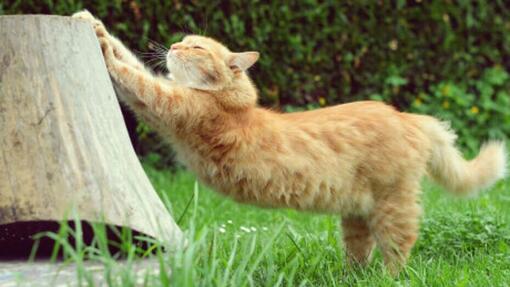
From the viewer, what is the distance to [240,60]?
4312 millimetres

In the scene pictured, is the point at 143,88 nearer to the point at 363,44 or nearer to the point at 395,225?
the point at 395,225

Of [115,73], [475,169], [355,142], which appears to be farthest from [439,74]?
[115,73]

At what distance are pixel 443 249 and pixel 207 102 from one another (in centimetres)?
159

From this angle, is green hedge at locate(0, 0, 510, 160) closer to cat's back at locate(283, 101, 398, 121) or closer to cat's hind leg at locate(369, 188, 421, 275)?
cat's back at locate(283, 101, 398, 121)

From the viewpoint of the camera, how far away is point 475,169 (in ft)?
15.6

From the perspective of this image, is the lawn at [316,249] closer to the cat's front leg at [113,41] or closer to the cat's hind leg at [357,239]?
the cat's hind leg at [357,239]

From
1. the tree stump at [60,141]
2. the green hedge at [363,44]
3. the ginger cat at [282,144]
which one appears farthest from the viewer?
the green hedge at [363,44]

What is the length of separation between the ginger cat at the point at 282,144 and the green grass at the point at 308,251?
0.21 meters

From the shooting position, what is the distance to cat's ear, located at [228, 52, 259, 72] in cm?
431

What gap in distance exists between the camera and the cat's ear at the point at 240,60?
14.1 ft

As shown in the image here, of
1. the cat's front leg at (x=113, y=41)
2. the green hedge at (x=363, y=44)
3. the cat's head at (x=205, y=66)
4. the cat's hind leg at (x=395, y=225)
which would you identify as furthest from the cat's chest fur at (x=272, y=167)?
the green hedge at (x=363, y=44)

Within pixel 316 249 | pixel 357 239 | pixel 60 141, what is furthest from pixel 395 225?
pixel 60 141

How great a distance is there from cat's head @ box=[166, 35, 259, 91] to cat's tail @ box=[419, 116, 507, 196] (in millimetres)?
1045

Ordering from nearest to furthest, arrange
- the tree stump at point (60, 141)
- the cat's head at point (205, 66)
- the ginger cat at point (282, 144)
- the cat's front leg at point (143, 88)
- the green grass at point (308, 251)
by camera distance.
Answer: the green grass at point (308, 251) → the tree stump at point (60, 141) → the cat's front leg at point (143, 88) → the ginger cat at point (282, 144) → the cat's head at point (205, 66)
